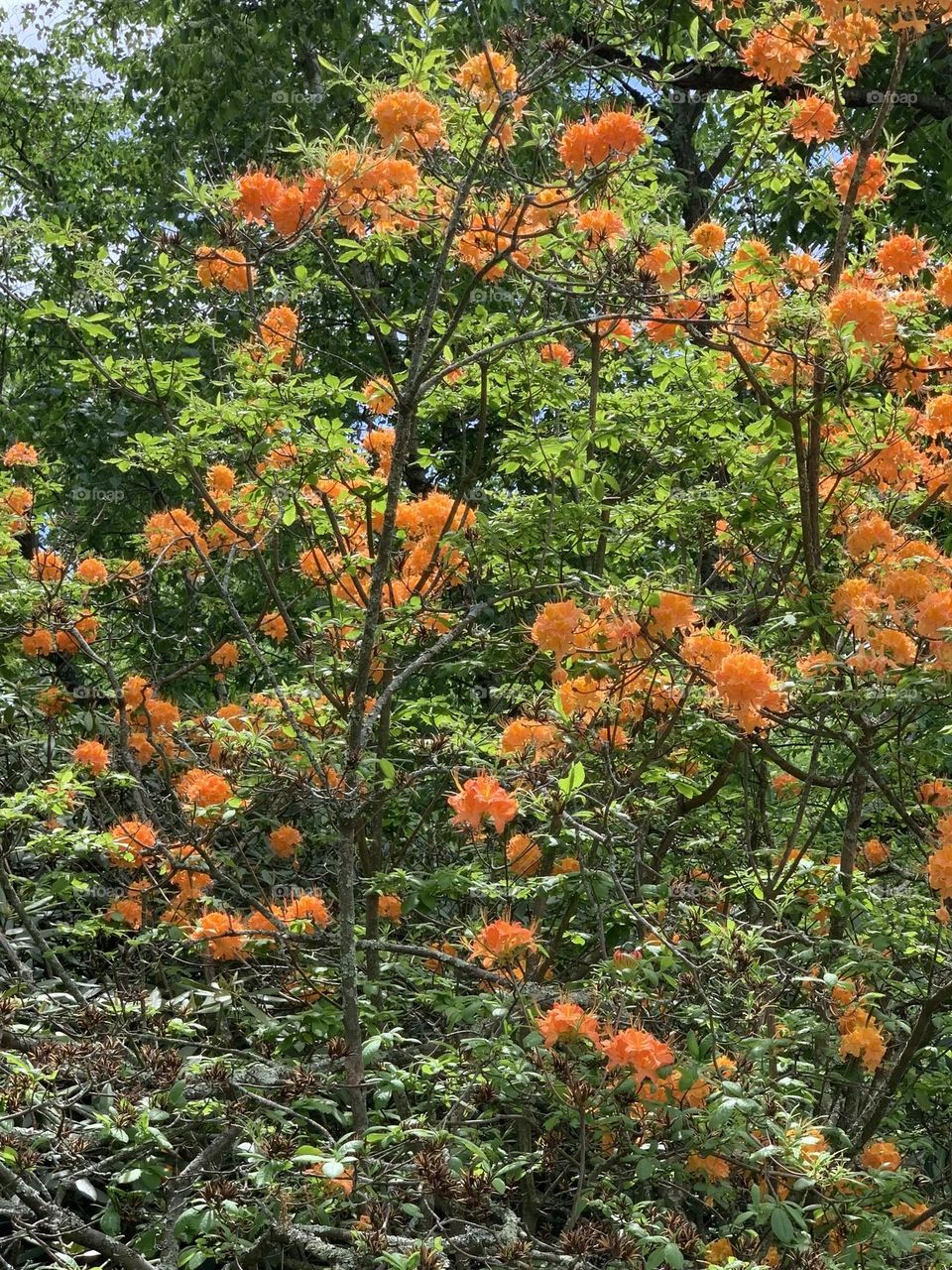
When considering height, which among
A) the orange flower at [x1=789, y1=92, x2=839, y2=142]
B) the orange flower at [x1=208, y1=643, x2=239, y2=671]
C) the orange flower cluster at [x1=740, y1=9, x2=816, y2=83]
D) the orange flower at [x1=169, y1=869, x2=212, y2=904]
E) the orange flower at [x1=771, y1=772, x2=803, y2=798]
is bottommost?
the orange flower at [x1=169, y1=869, x2=212, y2=904]

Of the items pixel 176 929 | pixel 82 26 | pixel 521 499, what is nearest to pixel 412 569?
pixel 521 499

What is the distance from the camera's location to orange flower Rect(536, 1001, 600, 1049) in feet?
9.23

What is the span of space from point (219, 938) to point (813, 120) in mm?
3001

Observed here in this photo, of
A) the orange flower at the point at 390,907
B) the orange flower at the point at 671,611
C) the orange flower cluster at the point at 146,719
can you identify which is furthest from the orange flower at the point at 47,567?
the orange flower at the point at 671,611

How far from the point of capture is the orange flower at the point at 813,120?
4.27 metres

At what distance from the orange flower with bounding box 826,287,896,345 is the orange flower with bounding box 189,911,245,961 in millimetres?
2114

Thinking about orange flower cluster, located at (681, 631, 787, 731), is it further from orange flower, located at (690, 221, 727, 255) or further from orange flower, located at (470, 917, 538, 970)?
orange flower, located at (690, 221, 727, 255)

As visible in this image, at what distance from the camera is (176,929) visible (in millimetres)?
3781

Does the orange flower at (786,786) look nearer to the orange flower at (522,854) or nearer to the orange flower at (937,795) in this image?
the orange flower at (937,795)

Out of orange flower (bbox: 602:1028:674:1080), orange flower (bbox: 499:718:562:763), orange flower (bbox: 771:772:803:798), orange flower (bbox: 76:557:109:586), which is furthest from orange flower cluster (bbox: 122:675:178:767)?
orange flower (bbox: 602:1028:674:1080)

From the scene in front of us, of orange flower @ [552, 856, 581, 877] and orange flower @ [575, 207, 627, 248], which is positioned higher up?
orange flower @ [575, 207, 627, 248]

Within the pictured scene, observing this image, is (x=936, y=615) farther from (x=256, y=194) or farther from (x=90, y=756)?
(x=90, y=756)

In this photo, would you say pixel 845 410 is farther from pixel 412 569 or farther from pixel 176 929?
pixel 176 929

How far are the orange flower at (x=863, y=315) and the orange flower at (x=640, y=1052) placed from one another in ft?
5.90
